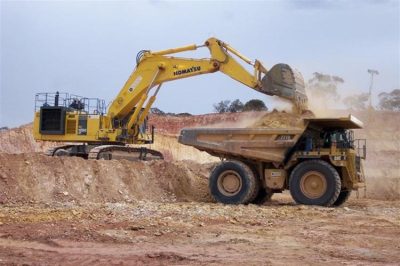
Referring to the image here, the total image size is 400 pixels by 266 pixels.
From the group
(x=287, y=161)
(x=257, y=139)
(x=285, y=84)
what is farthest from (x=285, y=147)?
(x=285, y=84)

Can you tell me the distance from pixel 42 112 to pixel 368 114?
30400 mm

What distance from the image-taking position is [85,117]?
69.2ft

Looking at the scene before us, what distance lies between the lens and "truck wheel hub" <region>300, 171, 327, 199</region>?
14.5 metres

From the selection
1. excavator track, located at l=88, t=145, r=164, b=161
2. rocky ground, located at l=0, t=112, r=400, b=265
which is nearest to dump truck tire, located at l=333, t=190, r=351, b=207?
rocky ground, located at l=0, t=112, r=400, b=265

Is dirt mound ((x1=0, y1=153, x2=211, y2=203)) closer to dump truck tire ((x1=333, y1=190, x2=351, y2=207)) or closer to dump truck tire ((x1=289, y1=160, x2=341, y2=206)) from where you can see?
dump truck tire ((x1=289, y1=160, x2=341, y2=206))

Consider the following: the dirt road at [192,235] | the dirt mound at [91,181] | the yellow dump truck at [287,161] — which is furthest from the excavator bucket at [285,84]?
the dirt road at [192,235]

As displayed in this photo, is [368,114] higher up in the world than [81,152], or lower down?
higher up

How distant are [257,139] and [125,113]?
7696mm

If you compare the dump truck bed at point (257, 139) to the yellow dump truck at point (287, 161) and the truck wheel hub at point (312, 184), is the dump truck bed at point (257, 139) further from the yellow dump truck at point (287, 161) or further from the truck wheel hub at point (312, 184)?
the truck wheel hub at point (312, 184)

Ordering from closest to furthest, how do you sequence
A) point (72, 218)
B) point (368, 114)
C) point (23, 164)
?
1. point (72, 218)
2. point (23, 164)
3. point (368, 114)

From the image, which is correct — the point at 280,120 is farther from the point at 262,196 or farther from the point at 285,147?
the point at 262,196

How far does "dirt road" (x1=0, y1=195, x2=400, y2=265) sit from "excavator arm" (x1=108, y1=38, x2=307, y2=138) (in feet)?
15.9

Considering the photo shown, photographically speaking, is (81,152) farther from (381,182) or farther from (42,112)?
(381,182)

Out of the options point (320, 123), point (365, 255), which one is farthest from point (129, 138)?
point (365, 255)
